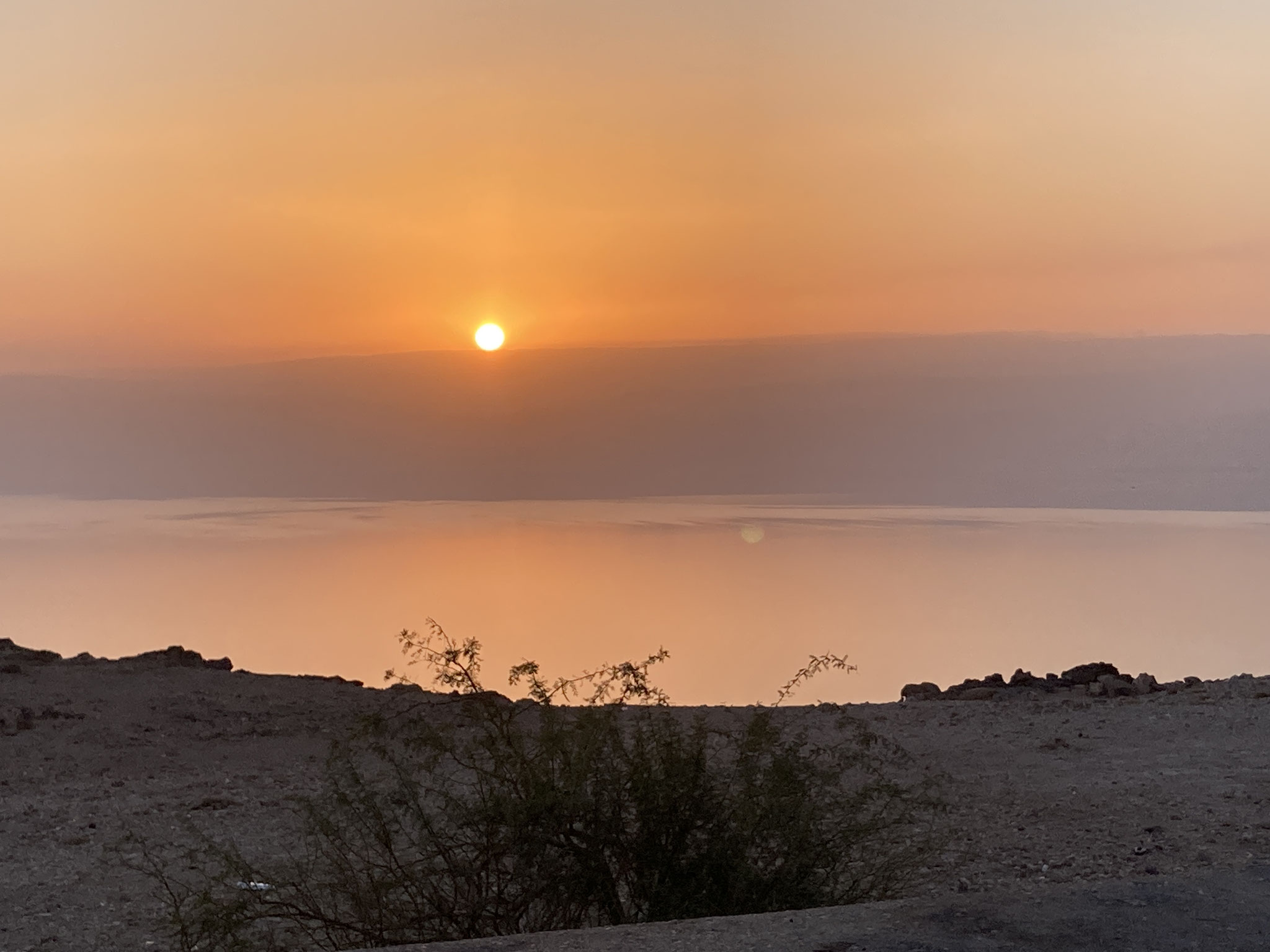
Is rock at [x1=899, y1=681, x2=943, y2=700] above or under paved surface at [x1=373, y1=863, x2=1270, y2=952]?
above

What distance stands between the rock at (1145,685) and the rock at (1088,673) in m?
0.33

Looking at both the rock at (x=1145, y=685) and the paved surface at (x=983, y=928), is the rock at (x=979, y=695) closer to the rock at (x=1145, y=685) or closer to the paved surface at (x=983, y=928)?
the rock at (x=1145, y=685)

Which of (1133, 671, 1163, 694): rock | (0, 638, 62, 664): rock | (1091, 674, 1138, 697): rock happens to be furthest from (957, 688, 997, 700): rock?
(0, 638, 62, 664): rock

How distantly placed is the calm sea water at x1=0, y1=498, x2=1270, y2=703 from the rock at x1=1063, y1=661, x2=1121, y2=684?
311cm

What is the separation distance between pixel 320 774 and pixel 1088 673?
983 cm

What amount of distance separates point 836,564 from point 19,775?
119 feet

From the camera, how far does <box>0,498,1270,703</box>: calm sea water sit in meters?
27.4

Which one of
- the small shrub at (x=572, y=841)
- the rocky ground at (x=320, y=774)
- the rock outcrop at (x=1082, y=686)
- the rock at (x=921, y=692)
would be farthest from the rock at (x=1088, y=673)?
the small shrub at (x=572, y=841)

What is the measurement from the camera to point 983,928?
6066 millimetres

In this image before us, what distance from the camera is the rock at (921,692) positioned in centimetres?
1712

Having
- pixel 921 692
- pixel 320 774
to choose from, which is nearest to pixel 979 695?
pixel 921 692

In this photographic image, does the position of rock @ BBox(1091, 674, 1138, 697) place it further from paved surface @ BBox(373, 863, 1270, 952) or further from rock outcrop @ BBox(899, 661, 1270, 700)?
paved surface @ BBox(373, 863, 1270, 952)

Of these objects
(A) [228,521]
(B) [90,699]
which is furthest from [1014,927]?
(A) [228,521]

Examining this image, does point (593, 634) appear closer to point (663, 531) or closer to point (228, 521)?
point (663, 531)
